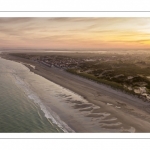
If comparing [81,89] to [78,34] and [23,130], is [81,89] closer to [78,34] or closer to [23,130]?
[78,34]

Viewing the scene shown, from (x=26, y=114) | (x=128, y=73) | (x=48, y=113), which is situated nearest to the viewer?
(x=26, y=114)

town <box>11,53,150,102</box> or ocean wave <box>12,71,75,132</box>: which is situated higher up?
town <box>11,53,150,102</box>

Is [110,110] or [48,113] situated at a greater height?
[110,110]

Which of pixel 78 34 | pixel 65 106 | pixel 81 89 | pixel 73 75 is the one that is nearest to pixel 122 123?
pixel 65 106

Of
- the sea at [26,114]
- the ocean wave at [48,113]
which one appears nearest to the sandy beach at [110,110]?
the ocean wave at [48,113]

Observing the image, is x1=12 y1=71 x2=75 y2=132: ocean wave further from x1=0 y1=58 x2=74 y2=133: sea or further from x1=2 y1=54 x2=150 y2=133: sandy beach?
x1=2 y1=54 x2=150 y2=133: sandy beach

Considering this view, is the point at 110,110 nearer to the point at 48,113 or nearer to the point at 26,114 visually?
the point at 48,113

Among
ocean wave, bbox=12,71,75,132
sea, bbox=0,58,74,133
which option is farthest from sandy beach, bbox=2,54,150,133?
sea, bbox=0,58,74,133

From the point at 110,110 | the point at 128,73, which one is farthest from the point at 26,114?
the point at 128,73

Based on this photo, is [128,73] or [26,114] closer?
[26,114]
